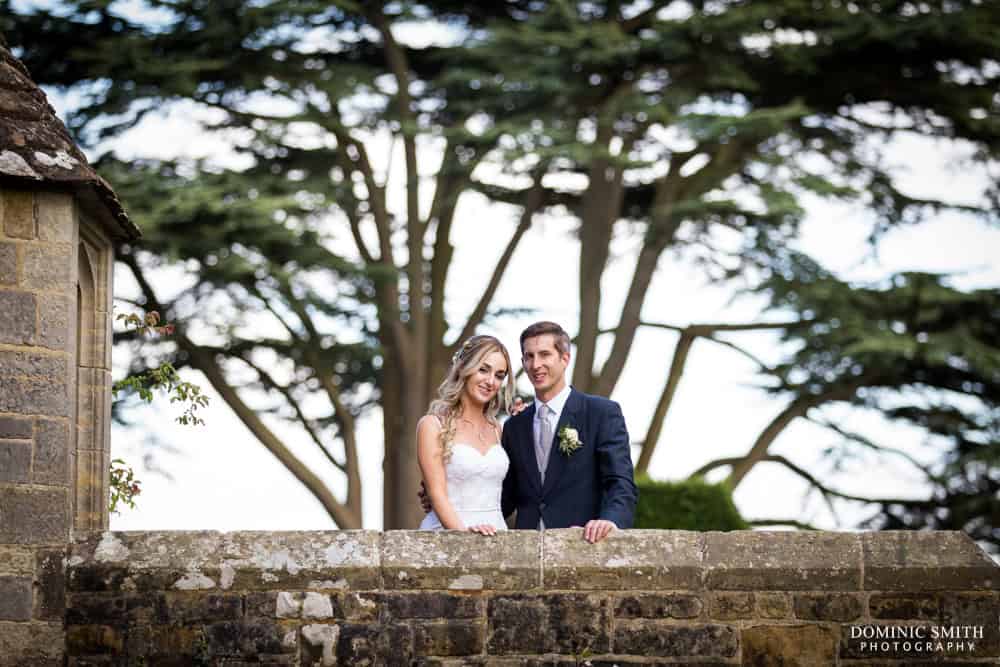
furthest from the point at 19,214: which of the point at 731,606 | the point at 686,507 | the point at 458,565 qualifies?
the point at 686,507

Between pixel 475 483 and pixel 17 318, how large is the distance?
6.98ft

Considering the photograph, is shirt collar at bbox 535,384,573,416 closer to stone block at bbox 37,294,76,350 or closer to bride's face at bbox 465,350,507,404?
bride's face at bbox 465,350,507,404

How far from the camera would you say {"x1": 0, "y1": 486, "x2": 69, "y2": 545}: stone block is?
6336mm

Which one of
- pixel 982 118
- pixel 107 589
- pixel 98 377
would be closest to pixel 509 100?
pixel 982 118

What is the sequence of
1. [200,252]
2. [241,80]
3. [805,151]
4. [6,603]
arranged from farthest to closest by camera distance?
[805,151] → [241,80] → [200,252] → [6,603]

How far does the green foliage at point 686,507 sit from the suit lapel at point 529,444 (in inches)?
211

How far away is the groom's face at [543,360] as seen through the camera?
6.44 metres

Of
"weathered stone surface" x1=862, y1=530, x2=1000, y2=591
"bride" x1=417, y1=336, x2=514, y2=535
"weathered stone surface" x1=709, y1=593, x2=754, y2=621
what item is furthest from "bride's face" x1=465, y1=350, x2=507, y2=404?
"weathered stone surface" x1=862, y1=530, x2=1000, y2=591

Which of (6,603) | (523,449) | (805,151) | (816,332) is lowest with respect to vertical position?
(6,603)

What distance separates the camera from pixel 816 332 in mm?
14922

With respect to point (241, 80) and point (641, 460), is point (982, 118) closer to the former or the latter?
point (641, 460)

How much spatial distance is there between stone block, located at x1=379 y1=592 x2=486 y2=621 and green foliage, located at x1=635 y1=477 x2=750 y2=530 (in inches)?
227

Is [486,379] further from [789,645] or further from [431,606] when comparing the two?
[789,645]

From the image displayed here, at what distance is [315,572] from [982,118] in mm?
11044
